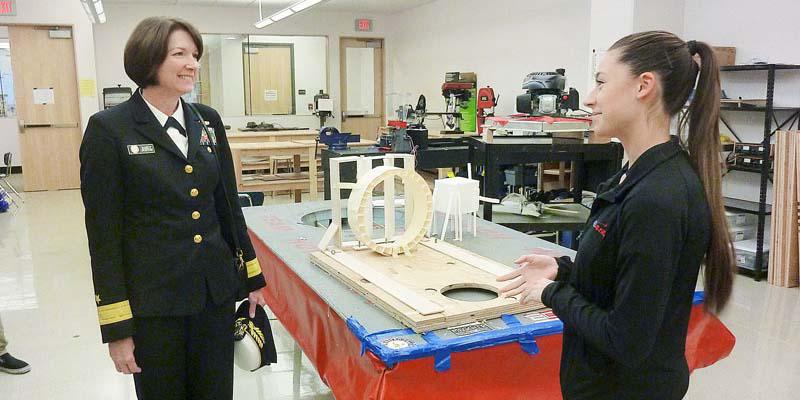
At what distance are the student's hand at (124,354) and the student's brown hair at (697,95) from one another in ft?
4.54

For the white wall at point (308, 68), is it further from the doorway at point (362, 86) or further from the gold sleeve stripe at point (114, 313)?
the gold sleeve stripe at point (114, 313)

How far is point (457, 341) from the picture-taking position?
5.28 feet

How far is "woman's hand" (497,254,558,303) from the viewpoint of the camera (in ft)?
4.33

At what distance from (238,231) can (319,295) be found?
1.10ft

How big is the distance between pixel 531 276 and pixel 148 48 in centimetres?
113

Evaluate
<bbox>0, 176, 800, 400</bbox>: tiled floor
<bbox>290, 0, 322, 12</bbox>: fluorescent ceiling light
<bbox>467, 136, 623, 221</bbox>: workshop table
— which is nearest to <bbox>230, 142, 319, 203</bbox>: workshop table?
<bbox>0, 176, 800, 400</bbox>: tiled floor

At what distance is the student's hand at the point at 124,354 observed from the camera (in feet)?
5.18

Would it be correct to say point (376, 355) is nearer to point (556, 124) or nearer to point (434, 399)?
point (434, 399)

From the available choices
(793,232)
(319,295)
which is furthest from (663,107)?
(793,232)

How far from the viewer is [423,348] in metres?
1.56

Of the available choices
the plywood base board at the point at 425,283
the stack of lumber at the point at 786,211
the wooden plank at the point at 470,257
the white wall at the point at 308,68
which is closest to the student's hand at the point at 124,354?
the plywood base board at the point at 425,283

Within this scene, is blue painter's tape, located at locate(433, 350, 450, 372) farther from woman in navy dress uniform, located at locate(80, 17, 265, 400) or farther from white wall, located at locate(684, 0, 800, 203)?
white wall, located at locate(684, 0, 800, 203)

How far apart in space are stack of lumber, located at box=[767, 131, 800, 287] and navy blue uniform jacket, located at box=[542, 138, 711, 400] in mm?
4121

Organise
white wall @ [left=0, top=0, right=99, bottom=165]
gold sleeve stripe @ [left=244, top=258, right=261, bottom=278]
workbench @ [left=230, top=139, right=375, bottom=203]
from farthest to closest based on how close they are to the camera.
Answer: white wall @ [left=0, top=0, right=99, bottom=165] < workbench @ [left=230, top=139, right=375, bottom=203] < gold sleeve stripe @ [left=244, top=258, right=261, bottom=278]
